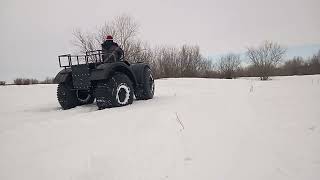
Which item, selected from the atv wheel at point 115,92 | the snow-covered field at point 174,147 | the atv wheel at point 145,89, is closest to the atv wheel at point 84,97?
the atv wheel at point 145,89

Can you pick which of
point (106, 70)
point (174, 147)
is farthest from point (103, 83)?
point (174, 147)

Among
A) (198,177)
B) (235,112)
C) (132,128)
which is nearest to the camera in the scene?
(198,177)

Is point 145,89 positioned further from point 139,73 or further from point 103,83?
point 103,83

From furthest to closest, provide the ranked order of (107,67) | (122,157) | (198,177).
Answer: (107,67) → (122,157) → (198,177)

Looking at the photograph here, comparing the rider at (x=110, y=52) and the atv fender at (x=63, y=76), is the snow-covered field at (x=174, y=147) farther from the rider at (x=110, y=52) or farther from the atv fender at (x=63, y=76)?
the rider at (x=110, y=52)

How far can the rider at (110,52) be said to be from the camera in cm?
897

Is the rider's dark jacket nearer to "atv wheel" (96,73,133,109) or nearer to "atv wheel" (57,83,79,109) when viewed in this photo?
"atv wheel" (96,73,133,109)

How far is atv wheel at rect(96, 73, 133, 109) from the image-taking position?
7.74 m

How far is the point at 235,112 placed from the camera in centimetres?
527

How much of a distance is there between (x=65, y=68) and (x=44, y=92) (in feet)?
20.4

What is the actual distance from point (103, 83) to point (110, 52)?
1.60m

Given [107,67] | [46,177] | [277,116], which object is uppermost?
[107,67]

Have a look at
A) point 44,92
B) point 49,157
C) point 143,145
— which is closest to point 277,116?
point 143,145

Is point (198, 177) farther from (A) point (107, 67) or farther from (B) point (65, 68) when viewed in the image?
(B) point (65, 68)
